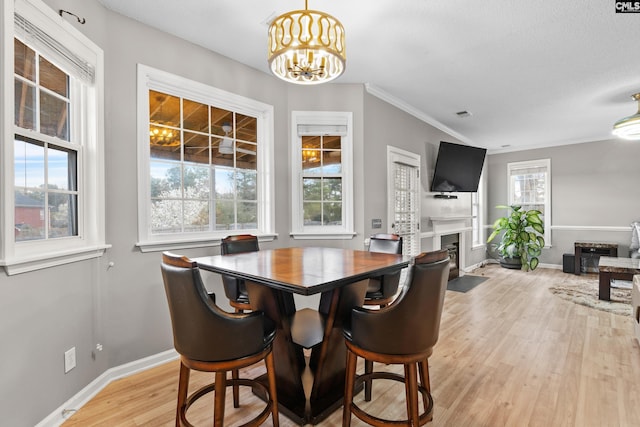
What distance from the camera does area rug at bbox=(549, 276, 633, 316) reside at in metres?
3.83

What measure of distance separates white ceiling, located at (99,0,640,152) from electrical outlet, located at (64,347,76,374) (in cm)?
238

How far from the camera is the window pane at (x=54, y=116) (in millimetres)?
1812

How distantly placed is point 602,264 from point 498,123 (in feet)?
8.34

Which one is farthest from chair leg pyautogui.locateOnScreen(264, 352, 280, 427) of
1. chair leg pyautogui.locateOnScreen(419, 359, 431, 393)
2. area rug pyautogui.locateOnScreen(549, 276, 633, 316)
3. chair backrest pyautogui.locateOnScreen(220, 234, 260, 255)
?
area rug pyautogui.locateOnScreen(549, 276, 633, 316)

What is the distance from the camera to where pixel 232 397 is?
2.03m

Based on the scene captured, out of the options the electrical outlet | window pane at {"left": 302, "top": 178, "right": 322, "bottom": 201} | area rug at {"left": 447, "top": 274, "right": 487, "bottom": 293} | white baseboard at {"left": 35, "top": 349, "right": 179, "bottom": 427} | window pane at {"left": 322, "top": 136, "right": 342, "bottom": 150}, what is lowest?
area rug at {"left": 447, "top": 274, "right": 487, "bottom": 293}

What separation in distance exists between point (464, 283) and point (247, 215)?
3.93 m

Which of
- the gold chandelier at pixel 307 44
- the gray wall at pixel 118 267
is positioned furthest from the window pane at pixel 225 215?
the gold chandelier at pixel 307 44

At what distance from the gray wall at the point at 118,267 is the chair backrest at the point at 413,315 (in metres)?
1.74

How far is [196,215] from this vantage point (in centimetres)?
284

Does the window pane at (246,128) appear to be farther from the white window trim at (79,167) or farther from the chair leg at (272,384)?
the chair leg at (272,384)

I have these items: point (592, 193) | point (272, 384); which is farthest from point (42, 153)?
point (592, 193)

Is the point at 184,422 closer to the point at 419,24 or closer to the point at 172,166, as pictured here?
the point at 172,166

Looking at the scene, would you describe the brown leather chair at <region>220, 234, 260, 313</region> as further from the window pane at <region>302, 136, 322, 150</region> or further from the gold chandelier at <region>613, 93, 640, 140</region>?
the gold chandelier at <region>613, 93, 640, 140</region>
